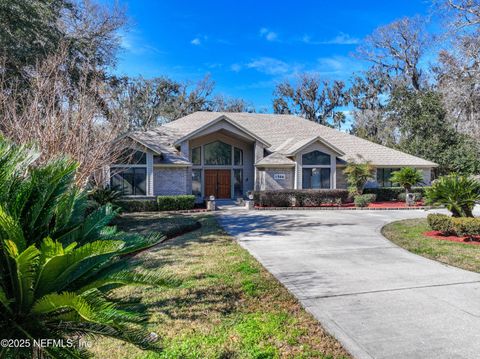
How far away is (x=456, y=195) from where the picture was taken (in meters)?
11.4

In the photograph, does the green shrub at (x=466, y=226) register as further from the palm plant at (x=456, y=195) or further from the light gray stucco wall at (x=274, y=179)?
the light gray stucco wall at (x=274, y=179)

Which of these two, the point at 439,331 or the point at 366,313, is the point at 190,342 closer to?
the point at 366,313

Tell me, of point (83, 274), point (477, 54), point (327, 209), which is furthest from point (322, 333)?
point (477, 54)

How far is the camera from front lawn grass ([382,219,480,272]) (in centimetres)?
777

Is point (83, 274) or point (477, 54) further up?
point (477, 54)

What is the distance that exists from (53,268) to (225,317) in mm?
3273

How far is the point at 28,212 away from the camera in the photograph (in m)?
2.68

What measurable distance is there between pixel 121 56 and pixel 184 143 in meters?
6.74

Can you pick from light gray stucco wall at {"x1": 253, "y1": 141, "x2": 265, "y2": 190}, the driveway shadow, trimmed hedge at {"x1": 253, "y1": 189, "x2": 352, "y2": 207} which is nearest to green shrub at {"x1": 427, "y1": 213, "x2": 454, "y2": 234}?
the driveway shadow

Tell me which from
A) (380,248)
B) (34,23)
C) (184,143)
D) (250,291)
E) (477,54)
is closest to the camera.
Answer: (250,291)

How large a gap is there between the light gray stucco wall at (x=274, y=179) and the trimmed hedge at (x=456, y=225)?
477 inches

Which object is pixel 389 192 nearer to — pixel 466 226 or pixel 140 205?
pixel 466 226

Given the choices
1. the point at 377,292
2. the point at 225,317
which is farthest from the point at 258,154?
the point at 225,317

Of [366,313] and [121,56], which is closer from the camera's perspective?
[366,313]
